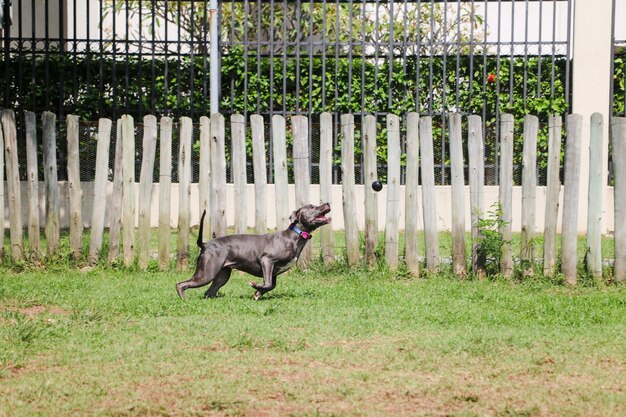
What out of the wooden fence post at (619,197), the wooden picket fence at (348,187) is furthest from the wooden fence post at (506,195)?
the wooden fence post at (619,197)

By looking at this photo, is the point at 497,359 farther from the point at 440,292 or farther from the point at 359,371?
the point at 440,292

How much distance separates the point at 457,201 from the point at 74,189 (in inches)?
165

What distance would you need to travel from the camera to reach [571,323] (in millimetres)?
8812

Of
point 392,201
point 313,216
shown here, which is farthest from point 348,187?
point 313,216

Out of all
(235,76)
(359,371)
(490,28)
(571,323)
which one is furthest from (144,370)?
(490,28)

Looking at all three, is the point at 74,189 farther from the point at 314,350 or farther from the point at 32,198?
the point at 314,350

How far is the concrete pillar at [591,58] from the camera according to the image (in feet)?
55.7

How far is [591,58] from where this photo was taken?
17.0m

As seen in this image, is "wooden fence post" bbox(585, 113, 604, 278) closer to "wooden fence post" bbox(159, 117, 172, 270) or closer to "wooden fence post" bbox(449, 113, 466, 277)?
"wooden fence post" bbox(449, 113, 466, 277)

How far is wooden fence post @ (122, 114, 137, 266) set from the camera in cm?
1223

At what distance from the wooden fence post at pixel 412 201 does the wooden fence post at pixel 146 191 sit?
2.78 m

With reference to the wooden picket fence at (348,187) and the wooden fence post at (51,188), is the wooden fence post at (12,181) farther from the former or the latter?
the wooden fence post at (51,188)

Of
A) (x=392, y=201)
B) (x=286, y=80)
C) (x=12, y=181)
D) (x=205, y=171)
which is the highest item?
(x=286, y=80)

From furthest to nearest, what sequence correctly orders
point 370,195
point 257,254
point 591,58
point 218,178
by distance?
point 591,58 → point 218,178 → point 370,195 → point 257,254
